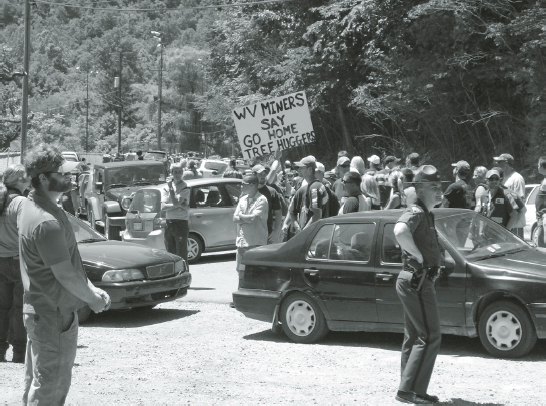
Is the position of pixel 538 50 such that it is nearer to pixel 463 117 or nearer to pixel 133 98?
pixel 463 117

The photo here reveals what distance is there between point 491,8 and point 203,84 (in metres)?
62.9

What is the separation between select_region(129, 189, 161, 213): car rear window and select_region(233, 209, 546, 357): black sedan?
696cm

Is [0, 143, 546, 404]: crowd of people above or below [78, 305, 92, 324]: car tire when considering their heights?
above

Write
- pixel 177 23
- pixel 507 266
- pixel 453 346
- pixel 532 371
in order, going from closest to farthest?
1. pixel 532 371
2. pixel 507 266
3. pixel 453 346
4. pixel 177 23

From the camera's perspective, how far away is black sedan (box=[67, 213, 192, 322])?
32.7ft

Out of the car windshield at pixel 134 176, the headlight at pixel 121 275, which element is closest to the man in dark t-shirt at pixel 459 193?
the headlight at pixel 121 275

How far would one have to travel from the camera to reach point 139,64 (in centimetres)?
13825

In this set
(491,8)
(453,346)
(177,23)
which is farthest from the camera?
(177,23)

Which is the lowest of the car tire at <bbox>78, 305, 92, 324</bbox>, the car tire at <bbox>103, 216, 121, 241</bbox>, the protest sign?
the car tire at <bbox>78, 305, 92, 324</bbox>

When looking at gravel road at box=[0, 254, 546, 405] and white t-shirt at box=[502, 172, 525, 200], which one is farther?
white t-shirt at box=[502, 172, 525, 200]

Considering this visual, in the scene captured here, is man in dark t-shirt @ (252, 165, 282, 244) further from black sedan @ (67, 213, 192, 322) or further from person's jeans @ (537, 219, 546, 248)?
person's jeans @ (537, 219, 546, 248)

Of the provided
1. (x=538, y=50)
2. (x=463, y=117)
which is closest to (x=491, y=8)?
(x=538, y=50)

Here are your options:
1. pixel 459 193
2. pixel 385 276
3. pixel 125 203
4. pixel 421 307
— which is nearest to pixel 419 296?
pixel 421 307

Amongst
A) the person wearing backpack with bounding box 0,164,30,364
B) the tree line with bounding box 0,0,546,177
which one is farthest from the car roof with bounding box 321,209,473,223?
the tree line with bounding box 0,0,546,177
